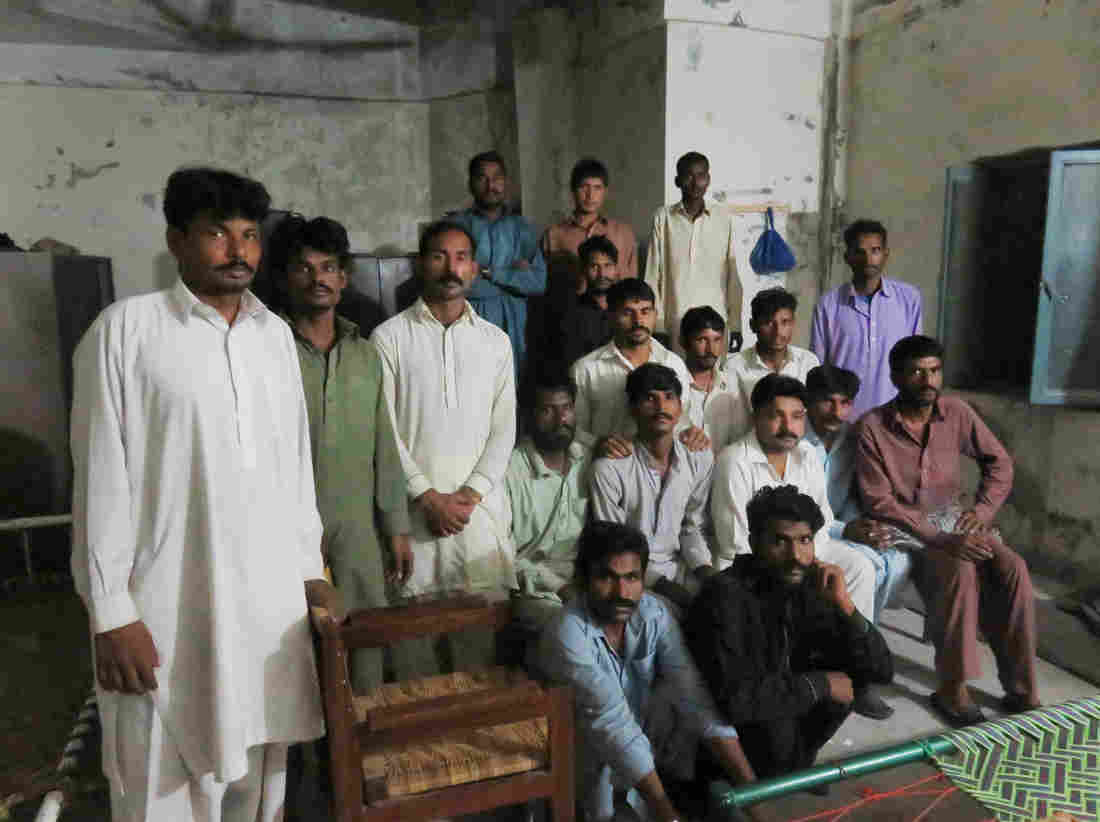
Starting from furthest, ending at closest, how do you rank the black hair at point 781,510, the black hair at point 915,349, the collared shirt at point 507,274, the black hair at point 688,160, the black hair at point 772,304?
the black hair at point 688,160 < the collared shirt at point 507,274 < the black hair at point 772,304 < the black hair at point 915,349 < the black hair at point 781,510

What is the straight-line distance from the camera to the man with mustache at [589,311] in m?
3.38

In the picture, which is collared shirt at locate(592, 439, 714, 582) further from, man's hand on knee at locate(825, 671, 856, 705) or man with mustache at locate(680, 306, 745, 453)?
man's hand on knee at locate(825, 671, 856, 705)

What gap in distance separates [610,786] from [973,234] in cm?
363

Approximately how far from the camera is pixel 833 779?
5.65 feet

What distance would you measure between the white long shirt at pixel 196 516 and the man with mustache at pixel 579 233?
6.98ft

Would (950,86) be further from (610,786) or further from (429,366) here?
(610,786)

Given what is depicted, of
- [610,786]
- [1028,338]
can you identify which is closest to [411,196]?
[1028,338]

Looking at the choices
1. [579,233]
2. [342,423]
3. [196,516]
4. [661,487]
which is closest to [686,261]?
[579,233]

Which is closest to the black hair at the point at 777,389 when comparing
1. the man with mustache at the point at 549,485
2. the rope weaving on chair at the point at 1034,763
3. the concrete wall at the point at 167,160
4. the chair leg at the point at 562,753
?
the man with mustache at the point at 549,485

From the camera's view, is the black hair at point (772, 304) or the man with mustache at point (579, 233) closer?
the black hair at point (772, 304)

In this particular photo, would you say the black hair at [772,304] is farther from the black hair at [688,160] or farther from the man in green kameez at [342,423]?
the man in green kameez at [342,423]

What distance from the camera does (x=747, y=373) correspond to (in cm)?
329

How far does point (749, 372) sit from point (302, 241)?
1.84 m

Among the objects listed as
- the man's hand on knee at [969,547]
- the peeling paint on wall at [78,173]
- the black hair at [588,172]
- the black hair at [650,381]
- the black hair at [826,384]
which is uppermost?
the peeling paint on wall at [78,173]
